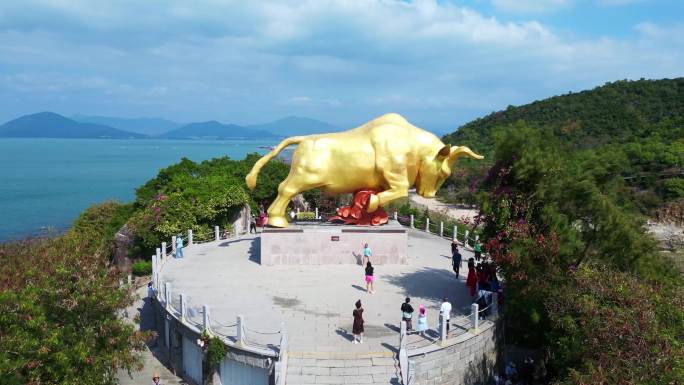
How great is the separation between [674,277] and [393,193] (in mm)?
9660

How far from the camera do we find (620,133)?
61094 mm

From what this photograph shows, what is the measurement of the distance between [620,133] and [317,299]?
5567 cm

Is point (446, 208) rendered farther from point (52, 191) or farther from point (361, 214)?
point (52, 191)

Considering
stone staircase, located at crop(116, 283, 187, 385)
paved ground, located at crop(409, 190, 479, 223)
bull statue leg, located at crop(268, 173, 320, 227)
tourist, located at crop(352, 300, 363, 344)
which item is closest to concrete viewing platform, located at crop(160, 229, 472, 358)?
tourist, located at crop(352, 300, 363, 344)

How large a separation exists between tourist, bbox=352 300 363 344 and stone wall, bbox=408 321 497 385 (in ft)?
4.53

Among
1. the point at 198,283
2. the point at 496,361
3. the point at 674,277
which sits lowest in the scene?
the point at 496,361

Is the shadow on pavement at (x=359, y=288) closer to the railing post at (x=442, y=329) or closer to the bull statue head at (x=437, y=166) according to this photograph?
the railing post at (x=442, y=329)

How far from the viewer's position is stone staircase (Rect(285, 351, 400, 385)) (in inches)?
489

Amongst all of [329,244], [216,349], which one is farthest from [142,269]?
[216,349]

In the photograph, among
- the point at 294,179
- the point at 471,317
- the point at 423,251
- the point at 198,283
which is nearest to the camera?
the point at 471,317

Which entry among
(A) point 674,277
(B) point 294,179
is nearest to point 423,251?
(B) point 294,179

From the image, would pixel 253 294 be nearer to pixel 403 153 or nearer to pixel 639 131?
pixel 403 153

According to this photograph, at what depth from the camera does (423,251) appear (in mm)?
24656

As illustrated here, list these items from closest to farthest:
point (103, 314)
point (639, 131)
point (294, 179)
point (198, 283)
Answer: point (103, 314)
point (198, 283)
point (294, 179)
point (639, 131)
